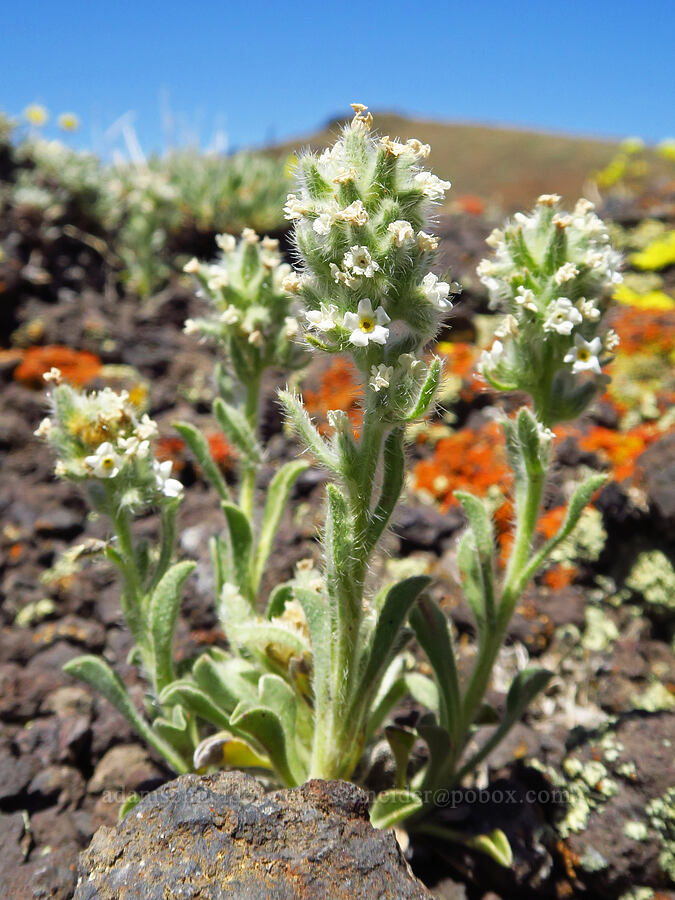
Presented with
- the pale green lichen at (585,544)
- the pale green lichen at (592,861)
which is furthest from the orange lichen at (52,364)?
the pale green lichen at (592,861)

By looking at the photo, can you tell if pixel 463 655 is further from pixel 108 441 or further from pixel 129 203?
pixel 129 203

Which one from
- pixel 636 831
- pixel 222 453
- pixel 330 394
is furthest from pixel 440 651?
pixel 330 394

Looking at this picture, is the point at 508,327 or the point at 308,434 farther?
the point at 508,327

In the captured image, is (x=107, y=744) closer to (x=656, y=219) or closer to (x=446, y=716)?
(x=446, y=716)

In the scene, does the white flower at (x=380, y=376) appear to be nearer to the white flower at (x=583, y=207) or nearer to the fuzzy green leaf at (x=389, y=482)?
the fuzzy green leaf at (x=389, y=482)

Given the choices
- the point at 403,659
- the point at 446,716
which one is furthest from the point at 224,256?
the point at 446,716

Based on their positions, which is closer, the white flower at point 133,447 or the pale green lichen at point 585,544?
the white flower at point 133,447
